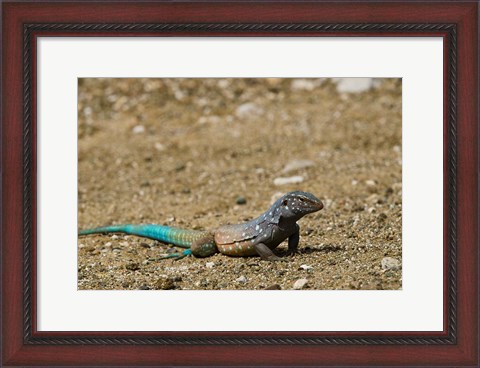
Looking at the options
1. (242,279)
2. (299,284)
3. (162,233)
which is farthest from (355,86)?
(299,284)

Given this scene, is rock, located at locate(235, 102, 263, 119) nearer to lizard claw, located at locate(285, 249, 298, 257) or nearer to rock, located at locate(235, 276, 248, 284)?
lizard claw, located at locate(285, 249, 298, 257)

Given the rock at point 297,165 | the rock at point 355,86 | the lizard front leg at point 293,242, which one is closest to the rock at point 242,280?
the lizard front leg at point 293,242

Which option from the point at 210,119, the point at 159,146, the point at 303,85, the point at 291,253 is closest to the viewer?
the point at 291,253

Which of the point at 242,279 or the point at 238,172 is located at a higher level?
the point at 238,172

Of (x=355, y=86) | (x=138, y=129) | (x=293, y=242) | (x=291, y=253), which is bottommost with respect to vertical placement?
(x=291, y=253)

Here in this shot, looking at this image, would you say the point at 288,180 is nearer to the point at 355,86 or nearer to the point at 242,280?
the point at 242,280
